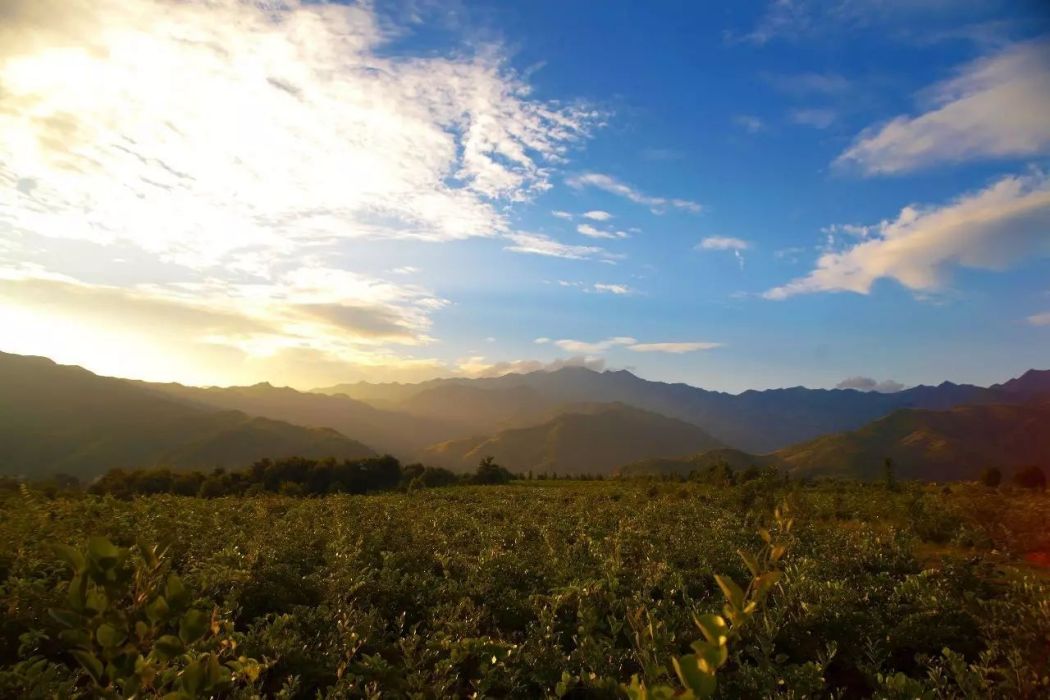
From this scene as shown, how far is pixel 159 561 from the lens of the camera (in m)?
2.30

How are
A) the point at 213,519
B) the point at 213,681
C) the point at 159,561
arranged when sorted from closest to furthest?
the point at 213,681, the point at 159,561, the point at 213,519

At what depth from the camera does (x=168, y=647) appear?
1.96 meters

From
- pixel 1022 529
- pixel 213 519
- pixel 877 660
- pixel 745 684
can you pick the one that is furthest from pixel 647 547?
pixel 213 519

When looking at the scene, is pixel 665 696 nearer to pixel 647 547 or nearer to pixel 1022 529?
pixel 647 547

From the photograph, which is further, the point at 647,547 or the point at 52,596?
the point at 647,547

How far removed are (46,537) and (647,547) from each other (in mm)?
12947

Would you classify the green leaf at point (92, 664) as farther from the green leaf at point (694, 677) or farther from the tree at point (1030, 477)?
the tree at point (1030, 477)

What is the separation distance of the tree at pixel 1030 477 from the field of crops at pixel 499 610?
45.1 meters

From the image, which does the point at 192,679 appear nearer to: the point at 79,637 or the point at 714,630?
the point at 79,637

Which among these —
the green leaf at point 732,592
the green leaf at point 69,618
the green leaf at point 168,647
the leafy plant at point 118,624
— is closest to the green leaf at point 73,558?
the leafy plant at point 118,624

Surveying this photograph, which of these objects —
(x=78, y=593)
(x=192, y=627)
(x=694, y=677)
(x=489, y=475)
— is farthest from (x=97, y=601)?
(x=489, y=475)

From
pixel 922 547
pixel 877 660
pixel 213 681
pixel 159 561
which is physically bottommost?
pixel 922 547

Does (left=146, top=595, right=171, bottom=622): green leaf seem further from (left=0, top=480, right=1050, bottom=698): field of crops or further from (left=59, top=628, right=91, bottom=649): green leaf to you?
(left=59, top=628, right=91, bottom=649): green leaf

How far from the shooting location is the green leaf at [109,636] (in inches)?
74.7
